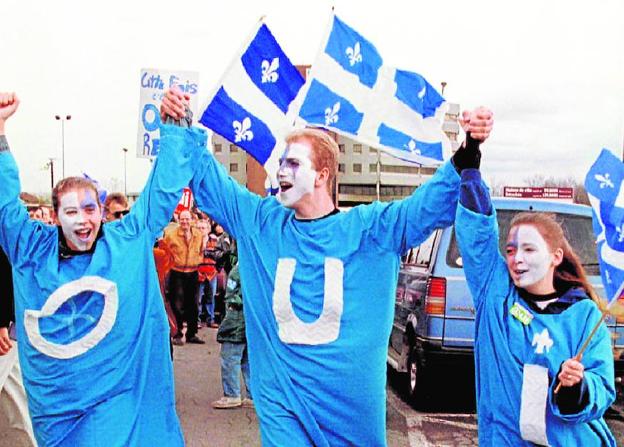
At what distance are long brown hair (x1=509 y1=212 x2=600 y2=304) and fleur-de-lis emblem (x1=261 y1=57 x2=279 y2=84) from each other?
202 centimetres

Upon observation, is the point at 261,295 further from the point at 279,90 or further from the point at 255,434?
the point at 255,434

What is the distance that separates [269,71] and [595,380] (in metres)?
2.74

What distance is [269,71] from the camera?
5215mm

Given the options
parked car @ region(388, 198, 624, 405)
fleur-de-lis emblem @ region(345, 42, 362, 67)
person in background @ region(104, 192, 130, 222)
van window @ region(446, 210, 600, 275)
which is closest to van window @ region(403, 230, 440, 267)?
parked car @ region(388, 198, 624, 405)

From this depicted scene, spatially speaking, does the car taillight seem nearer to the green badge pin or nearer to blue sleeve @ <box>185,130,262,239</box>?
blue sleeve @ <box>185,130,262,239</box>

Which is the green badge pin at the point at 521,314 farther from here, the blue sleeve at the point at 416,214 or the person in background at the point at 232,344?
the person in background at the point at 232,344

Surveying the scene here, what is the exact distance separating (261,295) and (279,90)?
1.68 m

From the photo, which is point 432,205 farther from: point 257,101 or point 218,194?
point 257,101

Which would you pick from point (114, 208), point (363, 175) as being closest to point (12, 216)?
point (114, 208)

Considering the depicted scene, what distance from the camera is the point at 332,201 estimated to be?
416 cm

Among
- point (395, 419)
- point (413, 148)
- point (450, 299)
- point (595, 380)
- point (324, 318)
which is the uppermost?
point (413, 148)

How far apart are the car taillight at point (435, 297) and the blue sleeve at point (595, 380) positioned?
3.90m

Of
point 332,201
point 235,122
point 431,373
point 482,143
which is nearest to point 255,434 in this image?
point 431,373

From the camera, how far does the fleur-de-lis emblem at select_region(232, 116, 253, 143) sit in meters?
5.06
